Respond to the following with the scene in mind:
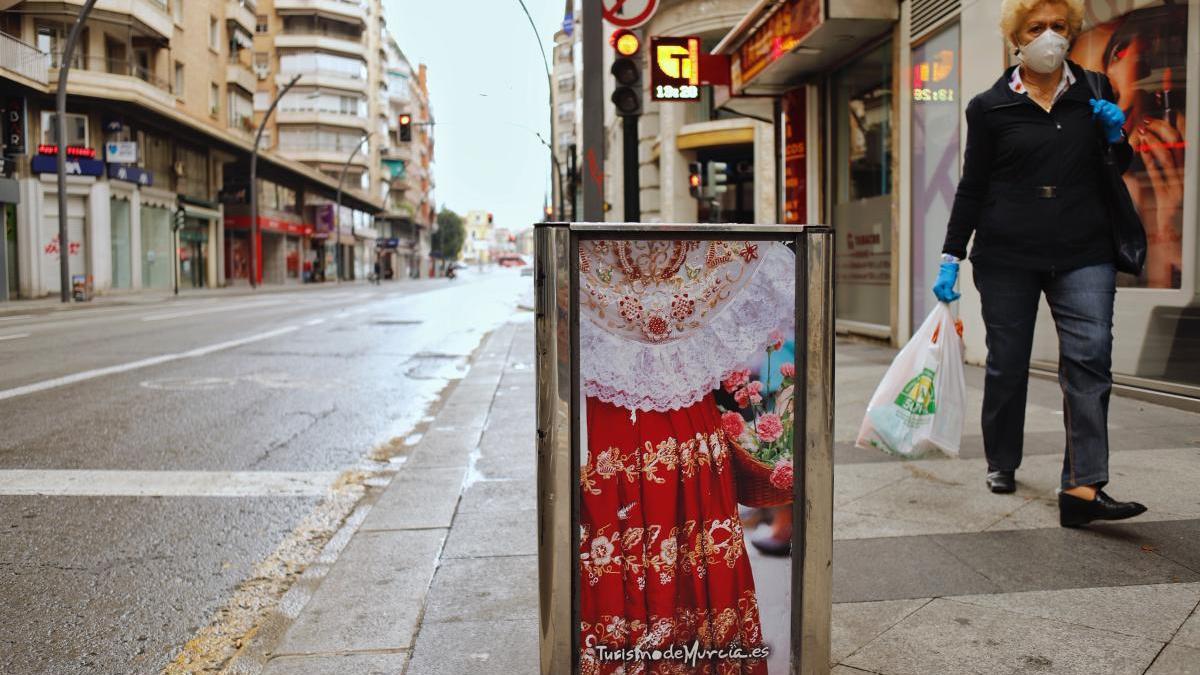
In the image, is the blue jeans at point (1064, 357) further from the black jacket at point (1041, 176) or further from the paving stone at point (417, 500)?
the paving stone at point (417, 500)

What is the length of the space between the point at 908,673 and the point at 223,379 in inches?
303

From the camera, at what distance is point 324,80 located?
66.9m

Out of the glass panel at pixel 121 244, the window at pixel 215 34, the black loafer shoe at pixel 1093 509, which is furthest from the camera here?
the window at pixel 215 34

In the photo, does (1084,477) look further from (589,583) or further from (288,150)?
(288,150)

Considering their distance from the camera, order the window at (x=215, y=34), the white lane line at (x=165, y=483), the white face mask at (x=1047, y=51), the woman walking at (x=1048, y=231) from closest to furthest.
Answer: the woman walking at (x=1048, y=231) → the white face mask at (x=1047, y=51) → the white lane line at (x=165, y=483) → the window at (x=215, y=34)

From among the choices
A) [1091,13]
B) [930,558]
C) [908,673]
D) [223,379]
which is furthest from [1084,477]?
[223,379]

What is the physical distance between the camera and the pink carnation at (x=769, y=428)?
1971 mm

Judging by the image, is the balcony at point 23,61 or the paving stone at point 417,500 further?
the balcony at point 23,61

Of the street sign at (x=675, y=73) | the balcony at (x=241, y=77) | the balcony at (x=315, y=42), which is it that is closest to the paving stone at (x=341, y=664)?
the street sign at (x=675, y=73)

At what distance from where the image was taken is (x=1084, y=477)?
3.35 meters

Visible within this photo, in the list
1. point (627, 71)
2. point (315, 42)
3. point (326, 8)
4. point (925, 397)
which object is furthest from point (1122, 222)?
point (326, 8)

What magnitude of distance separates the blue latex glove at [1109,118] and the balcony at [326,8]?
225ft

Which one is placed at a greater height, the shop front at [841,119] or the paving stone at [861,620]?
the shop front at [841,119]

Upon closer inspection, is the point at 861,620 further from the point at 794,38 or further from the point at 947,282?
the point at 794,38
